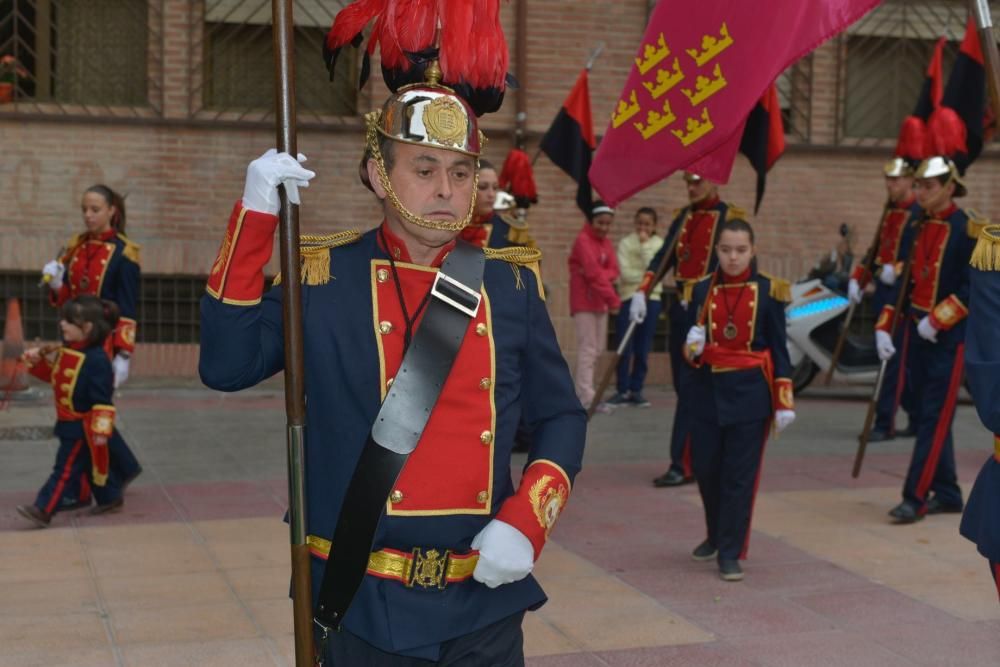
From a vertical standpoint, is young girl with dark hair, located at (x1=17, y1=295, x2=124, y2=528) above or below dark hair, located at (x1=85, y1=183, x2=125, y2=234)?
below

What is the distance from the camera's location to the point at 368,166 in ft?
10.7

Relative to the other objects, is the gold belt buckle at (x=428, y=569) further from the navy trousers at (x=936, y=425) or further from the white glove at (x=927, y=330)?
the white glove at (x=927, y=330)

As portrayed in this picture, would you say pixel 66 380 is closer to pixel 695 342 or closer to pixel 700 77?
pixel 695 342

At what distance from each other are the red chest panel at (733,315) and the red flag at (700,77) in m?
1.30

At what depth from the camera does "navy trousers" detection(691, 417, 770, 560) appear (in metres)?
6.48

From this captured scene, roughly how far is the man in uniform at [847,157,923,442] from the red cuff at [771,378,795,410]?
128 inches

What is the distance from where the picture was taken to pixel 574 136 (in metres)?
10.2

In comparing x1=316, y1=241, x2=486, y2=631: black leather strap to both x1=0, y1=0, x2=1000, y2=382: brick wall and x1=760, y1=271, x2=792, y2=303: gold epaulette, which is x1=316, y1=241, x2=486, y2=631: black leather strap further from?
x1=0, y1=0, x2=1000, y2=382: brick wall

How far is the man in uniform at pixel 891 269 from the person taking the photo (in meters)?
10.1

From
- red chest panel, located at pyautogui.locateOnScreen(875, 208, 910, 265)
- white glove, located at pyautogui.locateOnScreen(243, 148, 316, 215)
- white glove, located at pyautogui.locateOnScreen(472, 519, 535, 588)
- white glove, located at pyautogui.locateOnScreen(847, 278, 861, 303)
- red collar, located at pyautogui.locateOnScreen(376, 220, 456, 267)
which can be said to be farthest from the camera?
white glove, located at pyautogui.locateOnScreen(847, 278, 861, 303)

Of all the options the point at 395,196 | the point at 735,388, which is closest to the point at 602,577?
the point at 735,388

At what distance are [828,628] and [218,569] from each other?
2.76 m

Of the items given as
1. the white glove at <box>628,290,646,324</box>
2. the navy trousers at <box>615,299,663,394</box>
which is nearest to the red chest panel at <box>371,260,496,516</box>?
the white glove at <box>628,290,646,324</box>

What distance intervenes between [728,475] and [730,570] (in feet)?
1.55
